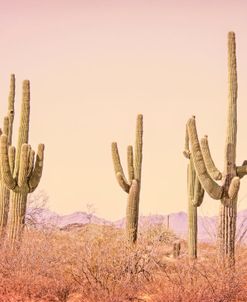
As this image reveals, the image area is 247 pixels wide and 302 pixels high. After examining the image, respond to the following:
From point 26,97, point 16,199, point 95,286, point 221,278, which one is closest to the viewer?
point 221,278

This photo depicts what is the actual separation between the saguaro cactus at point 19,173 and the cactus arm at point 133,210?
111 inches

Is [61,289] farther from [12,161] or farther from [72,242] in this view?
[12,161]

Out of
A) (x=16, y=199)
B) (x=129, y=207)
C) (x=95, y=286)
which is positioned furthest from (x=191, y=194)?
(x=95, y=286)

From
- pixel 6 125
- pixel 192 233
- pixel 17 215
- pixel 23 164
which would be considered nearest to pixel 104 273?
pixel 17 215

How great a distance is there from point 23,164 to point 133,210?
3.61 meters

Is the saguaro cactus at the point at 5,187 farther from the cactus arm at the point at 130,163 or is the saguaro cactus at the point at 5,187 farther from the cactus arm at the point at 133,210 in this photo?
the cactus arm at the point at 130,163

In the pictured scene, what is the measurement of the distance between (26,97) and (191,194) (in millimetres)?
6166

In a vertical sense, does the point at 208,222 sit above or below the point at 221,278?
above

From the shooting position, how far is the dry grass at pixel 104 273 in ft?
37.9

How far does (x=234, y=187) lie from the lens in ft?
42.1

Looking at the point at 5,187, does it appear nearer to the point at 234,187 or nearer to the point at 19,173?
the point at 19,173

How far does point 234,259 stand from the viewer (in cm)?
1279

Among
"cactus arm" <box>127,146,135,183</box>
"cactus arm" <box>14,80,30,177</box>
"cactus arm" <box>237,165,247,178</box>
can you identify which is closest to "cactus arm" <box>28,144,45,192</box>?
"cactus arm" <box>14,80,30,177</box>

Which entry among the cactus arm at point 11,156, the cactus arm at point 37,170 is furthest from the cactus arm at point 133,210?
the cactus arm at point 11,156
